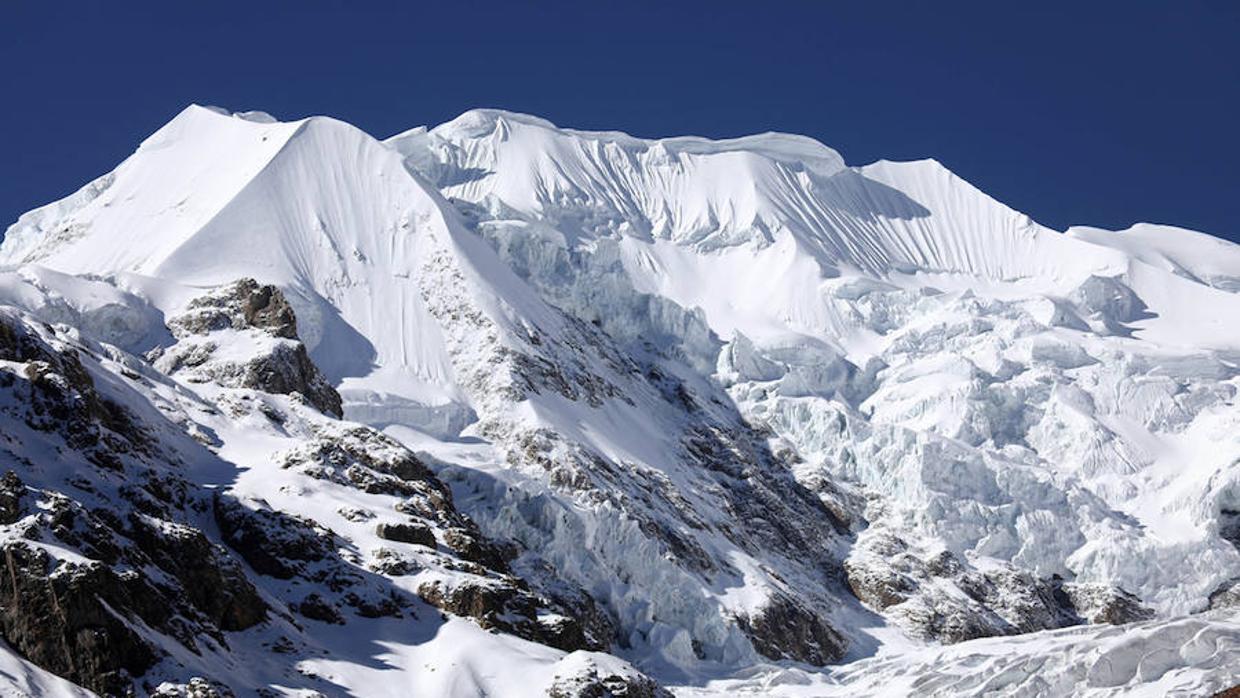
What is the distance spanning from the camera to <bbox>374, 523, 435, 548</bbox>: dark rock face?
346ft

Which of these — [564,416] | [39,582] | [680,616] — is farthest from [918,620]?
[39,582]

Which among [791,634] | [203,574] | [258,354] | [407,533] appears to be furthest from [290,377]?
[203,574]

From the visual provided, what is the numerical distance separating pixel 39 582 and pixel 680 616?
91506 millimetres

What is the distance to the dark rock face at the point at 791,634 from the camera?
153 m

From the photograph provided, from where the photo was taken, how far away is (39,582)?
6925 cm

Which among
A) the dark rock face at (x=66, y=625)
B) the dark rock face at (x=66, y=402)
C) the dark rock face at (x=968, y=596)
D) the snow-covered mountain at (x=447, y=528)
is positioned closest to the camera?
the dark rock face at (x=66, y=625)

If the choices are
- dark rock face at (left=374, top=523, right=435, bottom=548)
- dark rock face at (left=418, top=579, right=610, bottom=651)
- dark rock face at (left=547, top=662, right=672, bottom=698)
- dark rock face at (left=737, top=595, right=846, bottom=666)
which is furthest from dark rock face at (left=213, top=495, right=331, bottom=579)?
dark rock face at (left=737, top=595, right=846, bottom=666)

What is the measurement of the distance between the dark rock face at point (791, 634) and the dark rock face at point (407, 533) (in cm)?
5411

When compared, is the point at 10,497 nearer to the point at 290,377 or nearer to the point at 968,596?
the point at 290,377

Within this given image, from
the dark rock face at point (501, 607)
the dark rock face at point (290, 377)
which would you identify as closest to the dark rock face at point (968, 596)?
the dark rock face at point (290, 377)

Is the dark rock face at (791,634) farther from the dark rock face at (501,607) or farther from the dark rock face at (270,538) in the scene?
the dark rock face at (270,538)

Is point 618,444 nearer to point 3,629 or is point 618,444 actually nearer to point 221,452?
point 221,452

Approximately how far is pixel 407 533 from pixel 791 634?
62.1m

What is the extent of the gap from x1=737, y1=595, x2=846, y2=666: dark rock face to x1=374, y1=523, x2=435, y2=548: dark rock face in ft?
178
